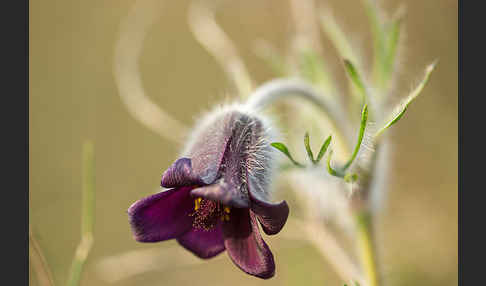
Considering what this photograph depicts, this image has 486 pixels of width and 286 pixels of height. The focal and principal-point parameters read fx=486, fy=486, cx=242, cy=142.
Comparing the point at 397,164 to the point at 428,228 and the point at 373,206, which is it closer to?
the point at 428,228

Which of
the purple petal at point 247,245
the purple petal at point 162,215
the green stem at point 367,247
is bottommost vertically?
the green stem at point 367,247

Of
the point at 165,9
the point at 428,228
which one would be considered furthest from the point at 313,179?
the point at 165,9

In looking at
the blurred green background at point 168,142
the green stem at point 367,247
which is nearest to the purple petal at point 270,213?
the green stem at point 367,247

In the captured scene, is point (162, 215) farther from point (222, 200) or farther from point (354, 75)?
point (354, 75)

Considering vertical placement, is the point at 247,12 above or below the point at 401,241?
above

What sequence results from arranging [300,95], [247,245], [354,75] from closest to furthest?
[247,245] < [354,75] < [300,95]

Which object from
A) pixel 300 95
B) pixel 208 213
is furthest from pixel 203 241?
pixel 300 95

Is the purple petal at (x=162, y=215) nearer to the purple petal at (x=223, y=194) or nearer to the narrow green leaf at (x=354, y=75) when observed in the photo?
the purple petal at (x=223, y=194)
